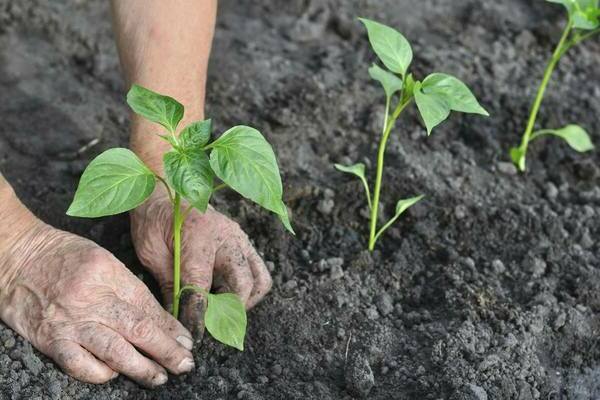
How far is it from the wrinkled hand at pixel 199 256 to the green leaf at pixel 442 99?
542 mm

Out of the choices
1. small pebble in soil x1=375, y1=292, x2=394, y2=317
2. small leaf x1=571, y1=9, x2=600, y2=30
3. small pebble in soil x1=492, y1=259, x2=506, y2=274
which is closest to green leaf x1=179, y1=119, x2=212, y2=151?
small pebble in soil x1=375, y1=292, x2=394, y2=317

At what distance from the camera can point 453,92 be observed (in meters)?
1.96

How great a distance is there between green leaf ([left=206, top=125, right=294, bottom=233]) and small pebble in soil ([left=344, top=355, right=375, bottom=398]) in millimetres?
459

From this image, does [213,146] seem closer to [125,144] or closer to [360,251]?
[360,251]

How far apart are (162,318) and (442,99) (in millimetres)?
773

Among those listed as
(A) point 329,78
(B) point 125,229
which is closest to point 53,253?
(B) point 125,229

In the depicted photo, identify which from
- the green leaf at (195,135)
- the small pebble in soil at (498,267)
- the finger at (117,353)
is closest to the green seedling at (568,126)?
the small pebble in soil at (498,267)

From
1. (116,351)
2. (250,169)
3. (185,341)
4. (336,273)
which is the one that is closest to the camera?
(250,169)

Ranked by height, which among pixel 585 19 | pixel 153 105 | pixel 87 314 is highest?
pixel 153 105

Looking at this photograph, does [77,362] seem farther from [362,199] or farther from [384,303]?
[362,199]

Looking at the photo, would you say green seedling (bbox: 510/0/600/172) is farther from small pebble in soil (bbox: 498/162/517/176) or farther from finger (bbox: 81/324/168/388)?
finger (bbox: 81/324/168/388)

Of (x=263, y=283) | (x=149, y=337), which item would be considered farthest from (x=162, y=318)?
(x=263, y=283)

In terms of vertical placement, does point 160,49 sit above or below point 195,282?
above

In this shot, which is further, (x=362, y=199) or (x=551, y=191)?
(x=551, y=191)
